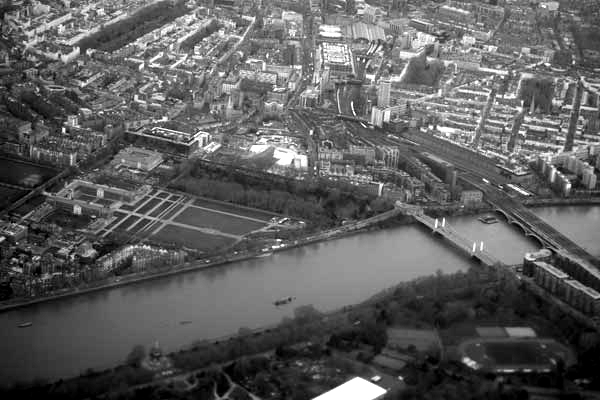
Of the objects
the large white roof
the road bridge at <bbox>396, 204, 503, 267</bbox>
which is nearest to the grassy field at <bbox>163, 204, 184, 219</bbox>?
the road bridge at <bbox>396, 204, 503, 267</bbox>

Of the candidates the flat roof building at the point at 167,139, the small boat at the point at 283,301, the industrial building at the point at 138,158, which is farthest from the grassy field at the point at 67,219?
the small boat at the point at 283,301

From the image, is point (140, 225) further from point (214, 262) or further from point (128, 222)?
point (214, 262)

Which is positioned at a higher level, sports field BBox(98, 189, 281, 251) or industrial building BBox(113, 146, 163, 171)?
industrial building BBox(113, 146, 163, 171)

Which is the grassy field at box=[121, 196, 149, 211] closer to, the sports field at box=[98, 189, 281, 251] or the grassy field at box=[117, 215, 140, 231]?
the sports field at box=[98, 189, 281, 251]

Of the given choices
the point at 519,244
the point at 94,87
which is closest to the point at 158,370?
the point at 519,244

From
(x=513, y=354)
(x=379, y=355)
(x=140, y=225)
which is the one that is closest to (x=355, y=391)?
(x=379, y=355)

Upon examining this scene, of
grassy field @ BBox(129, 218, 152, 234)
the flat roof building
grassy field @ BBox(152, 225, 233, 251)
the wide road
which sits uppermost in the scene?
the wide road
